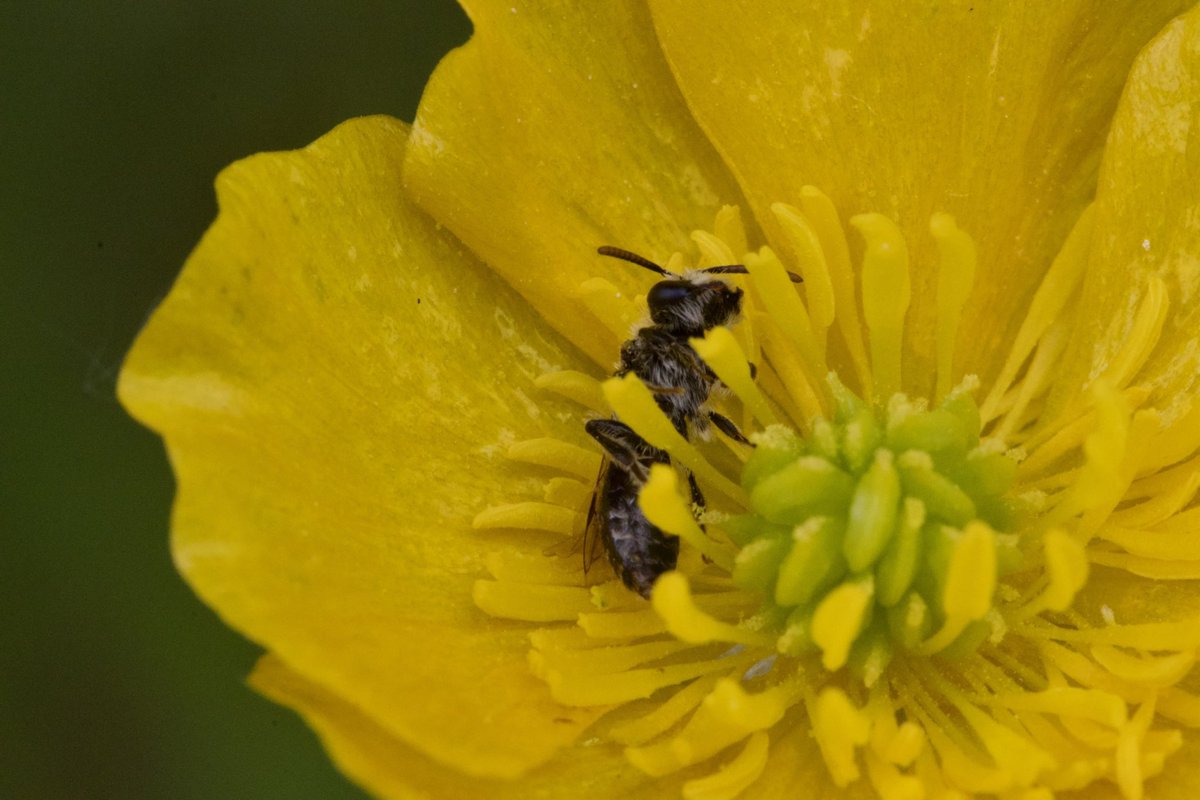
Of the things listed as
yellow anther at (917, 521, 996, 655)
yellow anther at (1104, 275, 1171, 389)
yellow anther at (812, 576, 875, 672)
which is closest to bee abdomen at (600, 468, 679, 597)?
yellow anther at (812, 576, 875, 672)

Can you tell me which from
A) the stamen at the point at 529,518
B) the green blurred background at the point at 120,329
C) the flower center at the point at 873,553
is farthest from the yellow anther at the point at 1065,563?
the green blurred background at the point at 120,329

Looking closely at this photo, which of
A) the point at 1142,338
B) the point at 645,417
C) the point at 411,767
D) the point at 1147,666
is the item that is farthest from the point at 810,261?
the point at 411,767

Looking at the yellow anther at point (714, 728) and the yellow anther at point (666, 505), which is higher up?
the yellow anther at point (666, 505)

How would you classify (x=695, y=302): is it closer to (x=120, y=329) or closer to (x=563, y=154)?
(x=563, y=154)

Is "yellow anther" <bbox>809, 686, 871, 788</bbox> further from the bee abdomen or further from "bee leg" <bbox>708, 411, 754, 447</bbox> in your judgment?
"bee leg" <bbox>708, 411, 754, 447</bbox>

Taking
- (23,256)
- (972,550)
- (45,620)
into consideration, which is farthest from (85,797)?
(972,550)

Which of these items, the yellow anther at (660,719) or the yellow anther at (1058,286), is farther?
the yellow anther at (1058,286)

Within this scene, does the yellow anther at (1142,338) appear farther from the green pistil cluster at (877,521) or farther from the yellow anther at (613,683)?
the yellow anther at (613,683)
